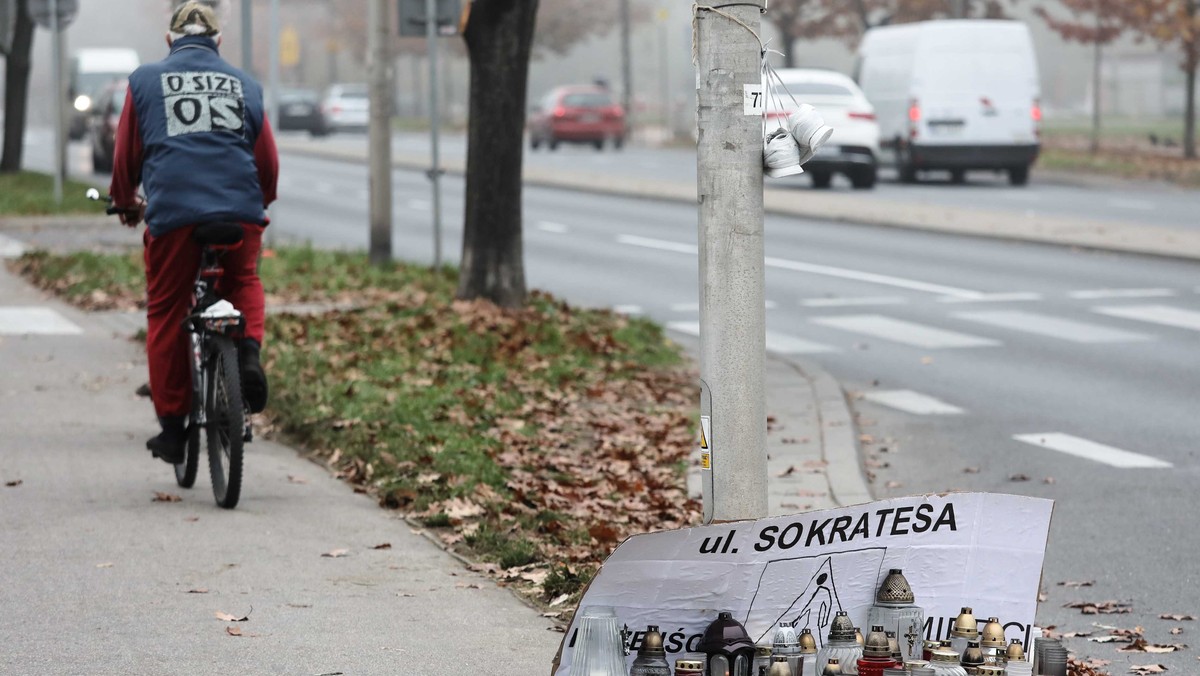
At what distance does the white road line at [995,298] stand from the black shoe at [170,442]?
9.31 metres

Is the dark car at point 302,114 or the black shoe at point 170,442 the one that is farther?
the dark car at point 302,114

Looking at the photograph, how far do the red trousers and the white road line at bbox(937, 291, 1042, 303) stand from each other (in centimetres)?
920

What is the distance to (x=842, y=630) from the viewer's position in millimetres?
4270

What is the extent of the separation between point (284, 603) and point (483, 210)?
727cm

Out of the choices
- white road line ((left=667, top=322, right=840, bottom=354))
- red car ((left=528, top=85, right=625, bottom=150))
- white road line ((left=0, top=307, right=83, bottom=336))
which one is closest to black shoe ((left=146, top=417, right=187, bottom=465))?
white road line ((left=0, top=307, right=83, bottom=336))

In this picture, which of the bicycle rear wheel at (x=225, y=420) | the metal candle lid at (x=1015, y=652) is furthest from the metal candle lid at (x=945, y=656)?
the bicycle rear wheel at (x=225, y=420)

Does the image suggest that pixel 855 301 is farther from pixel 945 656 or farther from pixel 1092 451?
pixel 945 656

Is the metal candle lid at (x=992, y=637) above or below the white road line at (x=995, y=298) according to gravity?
above

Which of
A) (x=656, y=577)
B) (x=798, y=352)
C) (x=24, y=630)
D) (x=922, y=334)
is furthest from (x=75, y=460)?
(x=922, y=334)

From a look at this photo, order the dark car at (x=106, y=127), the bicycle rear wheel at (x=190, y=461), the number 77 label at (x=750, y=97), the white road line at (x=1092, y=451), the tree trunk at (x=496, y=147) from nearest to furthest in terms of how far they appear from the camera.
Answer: the number 77 label at (x=750, y=97), the bicycle rear wheel at (x=190, y=461), the white road line at (x=1092, y=451), the tree trunk at (x=496, y=147), the dark car at (x=106, y=127)

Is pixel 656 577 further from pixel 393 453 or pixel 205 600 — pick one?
pixel 393 453

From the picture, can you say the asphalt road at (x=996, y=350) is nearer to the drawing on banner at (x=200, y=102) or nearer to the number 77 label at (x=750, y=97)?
the number 77 label at (x=750, y=97)

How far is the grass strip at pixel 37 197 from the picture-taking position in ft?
74.6

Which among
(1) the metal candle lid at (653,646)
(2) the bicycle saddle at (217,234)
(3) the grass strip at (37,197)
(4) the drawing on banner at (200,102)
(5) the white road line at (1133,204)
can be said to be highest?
(4) the drawing on banner at (200,102)
